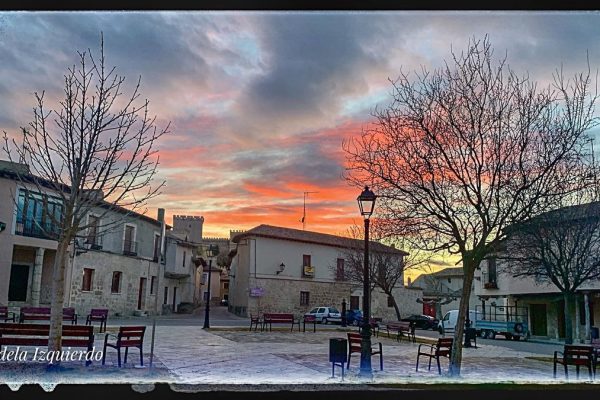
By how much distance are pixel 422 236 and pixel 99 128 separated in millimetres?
6084

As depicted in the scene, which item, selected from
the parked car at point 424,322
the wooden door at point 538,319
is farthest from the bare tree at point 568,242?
the parked car at point 424,322

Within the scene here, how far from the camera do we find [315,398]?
19.2 feet

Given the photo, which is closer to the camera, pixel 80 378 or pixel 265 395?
pixel 265 395

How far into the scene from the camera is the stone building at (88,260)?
21250mm

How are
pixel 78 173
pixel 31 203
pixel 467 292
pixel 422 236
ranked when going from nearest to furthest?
1. pixel 78 173
2. pixel 467 292
3. pixel 422 236
4. pixel 31 203

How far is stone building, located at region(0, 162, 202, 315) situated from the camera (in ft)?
69.7

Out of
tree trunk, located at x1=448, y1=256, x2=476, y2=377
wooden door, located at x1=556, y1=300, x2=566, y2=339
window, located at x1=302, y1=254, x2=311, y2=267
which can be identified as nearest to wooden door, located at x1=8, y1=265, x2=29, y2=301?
window, located at x1=302, y1=254, x2=311, y2=267

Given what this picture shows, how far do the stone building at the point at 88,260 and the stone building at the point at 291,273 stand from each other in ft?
16.9

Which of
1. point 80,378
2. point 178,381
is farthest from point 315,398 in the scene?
point 80,378

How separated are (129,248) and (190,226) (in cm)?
945

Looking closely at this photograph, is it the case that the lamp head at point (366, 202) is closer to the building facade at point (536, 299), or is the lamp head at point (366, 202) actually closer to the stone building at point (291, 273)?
the building facade at point (536, 299)

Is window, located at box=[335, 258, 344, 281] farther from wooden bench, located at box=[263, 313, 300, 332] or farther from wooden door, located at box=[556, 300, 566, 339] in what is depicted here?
wooden bench, located at box=[263, 313, 300, 332]
